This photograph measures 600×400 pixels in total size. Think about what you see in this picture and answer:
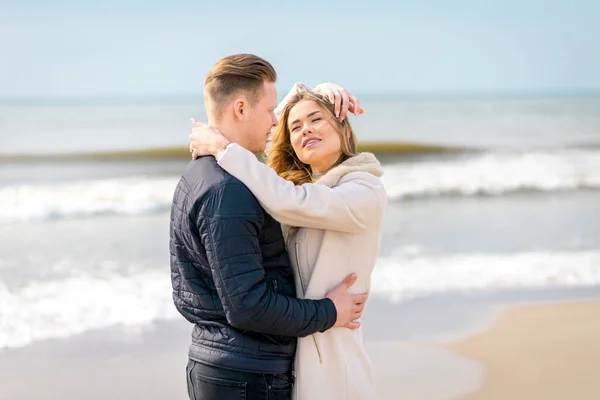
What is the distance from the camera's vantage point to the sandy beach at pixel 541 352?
16.8 ft

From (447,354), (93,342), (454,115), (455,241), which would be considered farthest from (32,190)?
(454,115)

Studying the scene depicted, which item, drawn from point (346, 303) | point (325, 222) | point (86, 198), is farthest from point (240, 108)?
point (86, 198)

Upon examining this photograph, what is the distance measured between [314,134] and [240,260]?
75 cm

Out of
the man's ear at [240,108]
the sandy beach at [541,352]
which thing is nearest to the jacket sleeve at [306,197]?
the man's ear at [240,108]

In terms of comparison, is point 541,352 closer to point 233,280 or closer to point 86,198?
point 233,280

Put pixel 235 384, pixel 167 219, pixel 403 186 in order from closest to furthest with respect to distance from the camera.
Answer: pixel 235 384
pixel 167 219
pixel 403 186

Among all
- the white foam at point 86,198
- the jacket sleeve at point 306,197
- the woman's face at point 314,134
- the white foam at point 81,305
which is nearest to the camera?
the jacket sleeve at point 306,197

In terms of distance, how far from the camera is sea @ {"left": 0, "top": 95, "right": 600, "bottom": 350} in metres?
7.23

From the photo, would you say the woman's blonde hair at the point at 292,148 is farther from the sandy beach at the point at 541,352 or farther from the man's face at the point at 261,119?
the sandy beach at the point at 541,352

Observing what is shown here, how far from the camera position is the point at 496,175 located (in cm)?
1733

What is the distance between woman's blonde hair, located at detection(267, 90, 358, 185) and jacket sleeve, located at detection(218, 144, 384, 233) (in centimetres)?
26

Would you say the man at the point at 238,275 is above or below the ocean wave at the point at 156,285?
below

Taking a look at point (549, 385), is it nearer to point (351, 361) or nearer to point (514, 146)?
point (351, 361)

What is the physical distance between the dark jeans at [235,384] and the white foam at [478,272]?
4278mm
